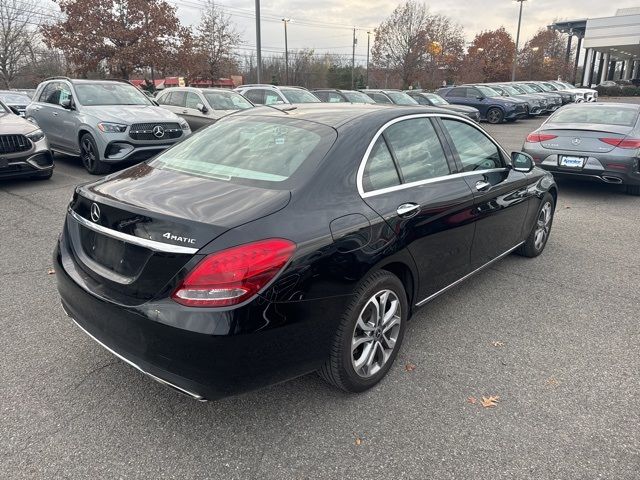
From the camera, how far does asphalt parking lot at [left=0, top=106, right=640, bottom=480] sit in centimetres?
228

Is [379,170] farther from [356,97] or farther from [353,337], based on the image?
[356,97]

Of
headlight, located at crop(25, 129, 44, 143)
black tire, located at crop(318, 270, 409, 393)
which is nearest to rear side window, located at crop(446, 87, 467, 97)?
headlight, located at crop(25, 129, 44, 143)

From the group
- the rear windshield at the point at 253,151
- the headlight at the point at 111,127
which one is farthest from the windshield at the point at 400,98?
the rear windshield at the point at 253,151

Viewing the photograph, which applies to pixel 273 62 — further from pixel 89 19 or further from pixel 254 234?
pixel 254 234

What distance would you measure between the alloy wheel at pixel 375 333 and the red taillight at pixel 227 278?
766mm

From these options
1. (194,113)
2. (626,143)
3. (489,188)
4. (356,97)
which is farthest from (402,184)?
(356,97)

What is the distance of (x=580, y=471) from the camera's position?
7.43 ft

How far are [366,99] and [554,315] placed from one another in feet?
50.1

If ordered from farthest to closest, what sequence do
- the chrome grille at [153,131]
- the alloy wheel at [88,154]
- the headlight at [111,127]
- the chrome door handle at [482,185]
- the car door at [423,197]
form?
the alloy wheel at [88,154], the chrome grille at [153,131], the headlight at [111,127], the chrome door handle at [482,185], the car door at [423,197]

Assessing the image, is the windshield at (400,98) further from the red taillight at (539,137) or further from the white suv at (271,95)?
the red taillight at (539,137)

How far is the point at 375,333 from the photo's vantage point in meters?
2.82

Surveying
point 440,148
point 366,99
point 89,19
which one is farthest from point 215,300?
point 89,19

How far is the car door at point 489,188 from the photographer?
367cm

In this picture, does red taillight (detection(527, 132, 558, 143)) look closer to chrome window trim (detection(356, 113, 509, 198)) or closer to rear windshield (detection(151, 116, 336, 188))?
chrome window trim (detection(356, 113, 509, 198))
